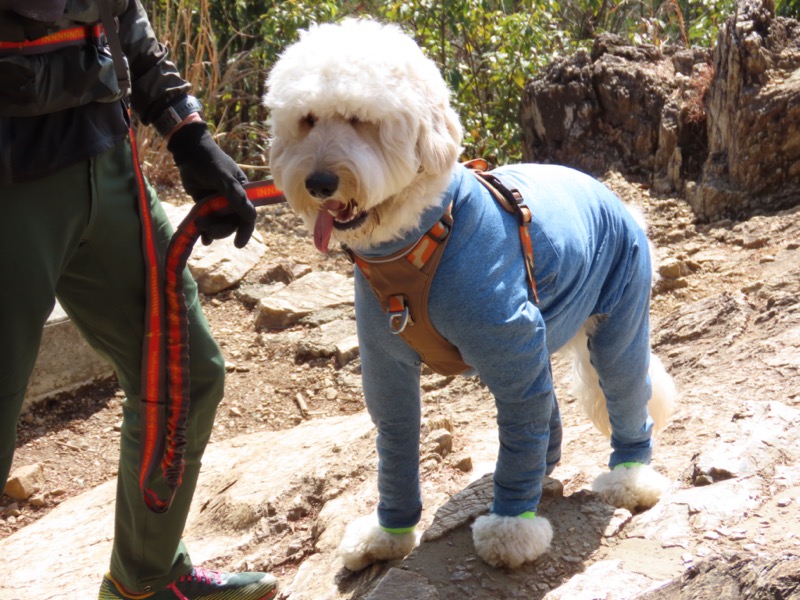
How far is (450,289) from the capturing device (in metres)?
2.53

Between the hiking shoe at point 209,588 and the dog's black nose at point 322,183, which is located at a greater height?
the dog's black nose at point 322,183

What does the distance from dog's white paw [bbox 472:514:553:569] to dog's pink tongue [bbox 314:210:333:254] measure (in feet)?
3.20

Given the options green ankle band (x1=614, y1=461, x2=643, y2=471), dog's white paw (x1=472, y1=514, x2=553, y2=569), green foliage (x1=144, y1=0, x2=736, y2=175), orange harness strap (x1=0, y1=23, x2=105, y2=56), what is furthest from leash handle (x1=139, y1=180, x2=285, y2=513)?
green foliage (x1=144, y1=0, x2=736, y2=175)

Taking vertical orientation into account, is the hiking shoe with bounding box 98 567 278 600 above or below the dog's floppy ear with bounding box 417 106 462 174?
below

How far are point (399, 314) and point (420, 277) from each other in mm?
120

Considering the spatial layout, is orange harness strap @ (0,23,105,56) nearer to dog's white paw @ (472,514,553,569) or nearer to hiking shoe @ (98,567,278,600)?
hiking shoe @ (98,567,278,600)

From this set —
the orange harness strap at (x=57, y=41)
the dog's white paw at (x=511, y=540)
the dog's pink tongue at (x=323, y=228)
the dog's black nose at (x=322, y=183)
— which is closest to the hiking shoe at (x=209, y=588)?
the dog's white paw at (x=511, y=540)

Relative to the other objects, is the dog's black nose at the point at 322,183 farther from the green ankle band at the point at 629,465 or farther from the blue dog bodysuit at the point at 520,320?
the green ankle band at the point at 629,465

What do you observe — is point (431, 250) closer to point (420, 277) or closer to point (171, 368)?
point (420, 277)

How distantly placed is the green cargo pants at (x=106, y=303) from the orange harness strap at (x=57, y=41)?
27 cm

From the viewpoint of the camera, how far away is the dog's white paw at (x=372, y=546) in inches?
120

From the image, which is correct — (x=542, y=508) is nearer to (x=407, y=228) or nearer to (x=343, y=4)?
(x=407, y=228)

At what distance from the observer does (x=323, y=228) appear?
2527mm

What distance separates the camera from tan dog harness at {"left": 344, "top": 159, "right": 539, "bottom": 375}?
100 inches
